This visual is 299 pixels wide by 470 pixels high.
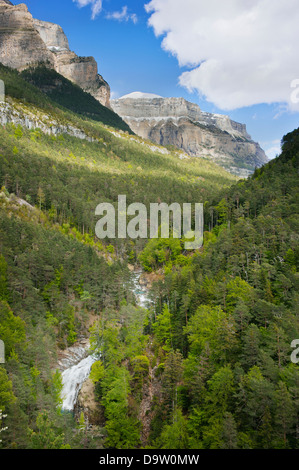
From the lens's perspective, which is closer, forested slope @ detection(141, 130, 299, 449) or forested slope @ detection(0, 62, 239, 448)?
forested slope @ detection(141, 130, 299, 449)

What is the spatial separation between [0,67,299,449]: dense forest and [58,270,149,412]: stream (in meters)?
1.86

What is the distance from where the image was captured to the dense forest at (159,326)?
30.8m

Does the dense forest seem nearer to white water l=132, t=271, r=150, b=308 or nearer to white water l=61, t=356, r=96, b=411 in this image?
white water l=61, t=356, r=96, b=411

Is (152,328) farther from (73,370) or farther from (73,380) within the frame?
(73,380)

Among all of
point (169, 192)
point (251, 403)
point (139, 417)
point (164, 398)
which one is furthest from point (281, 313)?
Answer: point (169, 192)

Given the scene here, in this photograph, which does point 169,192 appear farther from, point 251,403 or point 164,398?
point 251,403

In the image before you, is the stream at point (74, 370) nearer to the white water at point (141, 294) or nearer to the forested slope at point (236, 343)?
the forested slope at point (236, 343)

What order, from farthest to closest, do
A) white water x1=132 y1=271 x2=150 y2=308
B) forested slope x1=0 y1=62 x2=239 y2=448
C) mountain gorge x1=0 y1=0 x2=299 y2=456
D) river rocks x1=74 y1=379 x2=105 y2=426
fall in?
white water x1=132 y1=271 x2=150 y2=308
river rocks x1=74 y1=379 x2=105 y2=426
forested slope x1=0 y1=62 x2=239 y2=448
mountain gorge x1=0 y1=0 x2=299 y2=456

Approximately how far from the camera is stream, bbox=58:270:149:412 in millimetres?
46875

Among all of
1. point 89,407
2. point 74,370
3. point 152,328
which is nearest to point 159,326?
point 152,328

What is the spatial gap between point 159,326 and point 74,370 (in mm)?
16668

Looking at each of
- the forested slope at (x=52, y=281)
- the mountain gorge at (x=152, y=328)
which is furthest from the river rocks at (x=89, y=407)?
the forested slope at (x=52, y=281)

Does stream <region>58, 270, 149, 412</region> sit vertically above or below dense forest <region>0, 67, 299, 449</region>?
below

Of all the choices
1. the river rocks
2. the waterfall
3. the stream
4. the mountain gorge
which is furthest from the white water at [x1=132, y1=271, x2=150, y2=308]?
the river rocks
